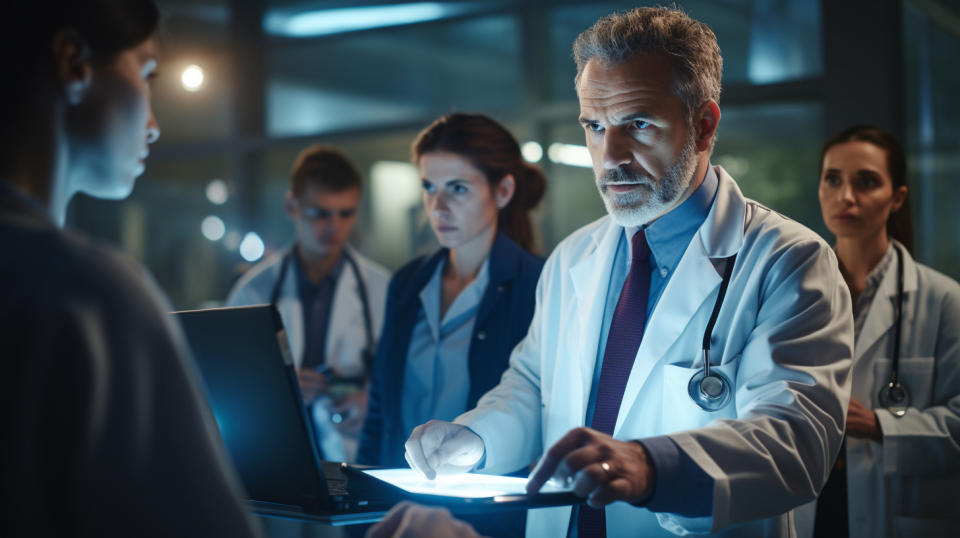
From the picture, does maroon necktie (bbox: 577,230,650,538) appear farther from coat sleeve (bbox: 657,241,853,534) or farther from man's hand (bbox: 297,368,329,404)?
man's hand (bbox: 297,368,329,404)

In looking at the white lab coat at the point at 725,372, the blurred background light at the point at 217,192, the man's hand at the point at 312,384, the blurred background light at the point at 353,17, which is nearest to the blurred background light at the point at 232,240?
the blurred background light at the point at 217,192

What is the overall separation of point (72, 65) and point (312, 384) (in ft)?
7.42

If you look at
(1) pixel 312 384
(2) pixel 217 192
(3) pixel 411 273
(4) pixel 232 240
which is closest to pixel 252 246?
(4) pixel 232 240

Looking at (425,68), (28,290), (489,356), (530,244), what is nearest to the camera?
(28,290)

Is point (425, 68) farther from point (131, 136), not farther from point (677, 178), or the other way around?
point (131, 136)

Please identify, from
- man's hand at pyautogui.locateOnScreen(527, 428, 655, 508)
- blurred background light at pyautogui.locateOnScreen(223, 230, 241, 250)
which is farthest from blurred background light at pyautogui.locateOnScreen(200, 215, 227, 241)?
man's hand at pyautogui.locateOnScreen(527, 428, 655, 508)

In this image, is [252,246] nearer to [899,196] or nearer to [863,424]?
[899,196]

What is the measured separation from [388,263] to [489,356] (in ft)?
9.27

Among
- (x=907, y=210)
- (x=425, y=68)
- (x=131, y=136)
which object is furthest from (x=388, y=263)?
(x=131, y=136)

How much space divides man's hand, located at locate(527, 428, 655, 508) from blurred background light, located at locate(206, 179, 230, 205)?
4.84 metres

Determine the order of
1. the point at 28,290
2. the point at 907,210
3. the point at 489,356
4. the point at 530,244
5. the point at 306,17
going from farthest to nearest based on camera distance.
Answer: the point at 306,17 → the point at 530,244 → the point at 907,210 → the point at 489,356 → the point at 28,290

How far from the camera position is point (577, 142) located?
175 inches

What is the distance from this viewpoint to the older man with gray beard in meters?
1.29

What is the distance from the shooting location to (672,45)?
1.69 metres
